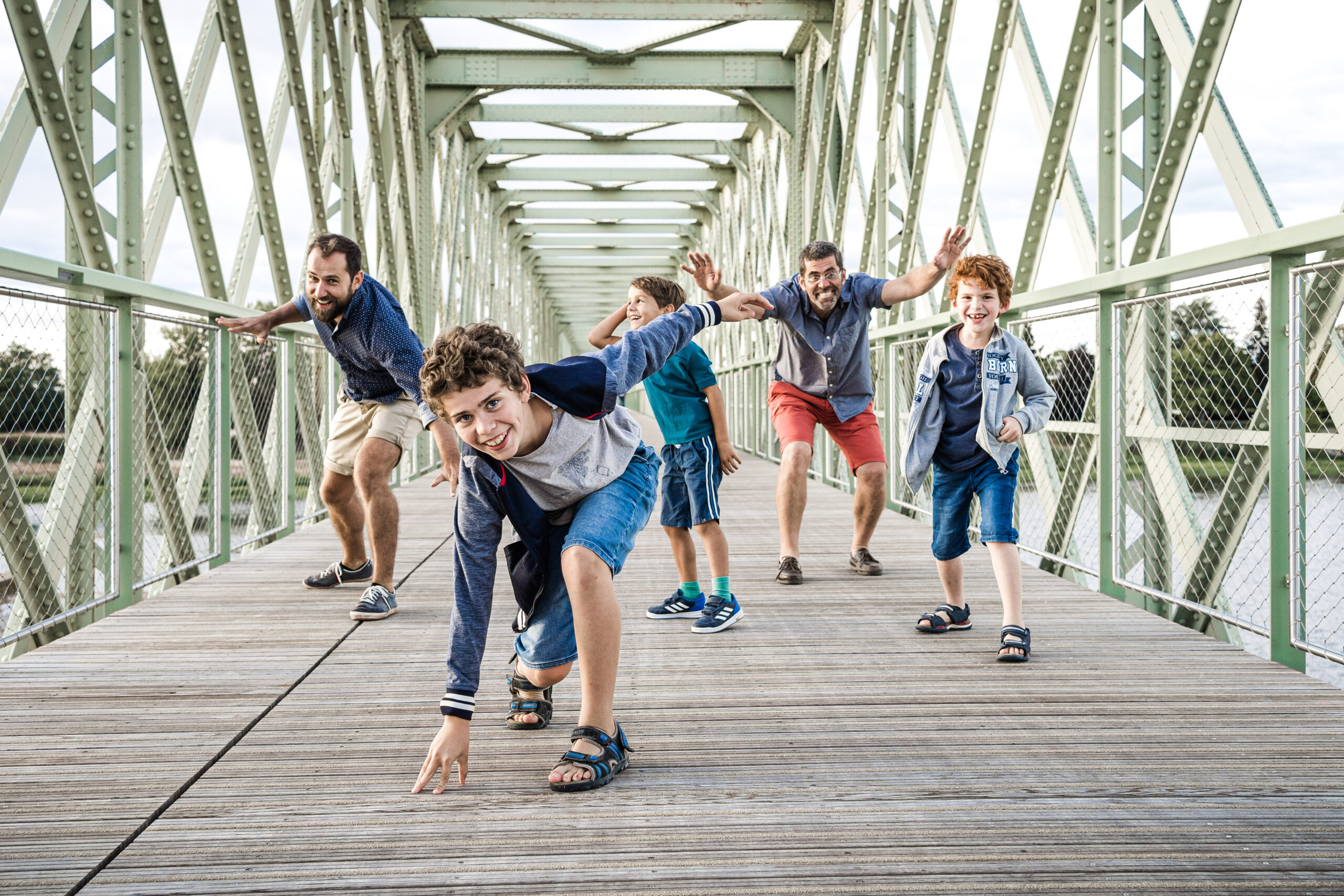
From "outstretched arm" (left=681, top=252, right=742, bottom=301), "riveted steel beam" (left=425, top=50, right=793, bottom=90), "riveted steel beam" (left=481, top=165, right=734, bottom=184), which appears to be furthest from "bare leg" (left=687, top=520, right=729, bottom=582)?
"riveted steel beam" (left=481, top=165, right=734, bottom=184)

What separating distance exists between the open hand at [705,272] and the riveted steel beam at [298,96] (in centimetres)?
480

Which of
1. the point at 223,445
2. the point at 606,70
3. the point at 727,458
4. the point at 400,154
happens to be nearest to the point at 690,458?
the point at 727,458

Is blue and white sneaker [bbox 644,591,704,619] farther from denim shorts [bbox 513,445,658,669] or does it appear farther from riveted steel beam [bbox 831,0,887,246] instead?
riveted steel beam [bbox 831,0,887,246]

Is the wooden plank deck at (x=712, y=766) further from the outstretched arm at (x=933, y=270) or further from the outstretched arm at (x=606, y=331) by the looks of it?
the outstretched arm at (x=933, y=270)

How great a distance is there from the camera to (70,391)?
3.85 m

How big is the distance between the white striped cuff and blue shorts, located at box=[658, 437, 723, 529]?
164 centimetres

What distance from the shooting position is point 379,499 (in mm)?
4016

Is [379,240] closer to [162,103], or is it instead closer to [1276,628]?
[162,103]

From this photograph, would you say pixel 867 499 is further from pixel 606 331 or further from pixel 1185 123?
pixel 1185 123

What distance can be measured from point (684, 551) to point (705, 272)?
1.05 meters

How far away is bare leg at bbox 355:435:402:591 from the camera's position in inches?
157

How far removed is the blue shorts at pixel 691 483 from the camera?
3633mm

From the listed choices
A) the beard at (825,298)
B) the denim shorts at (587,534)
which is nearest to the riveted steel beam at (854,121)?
the beard at (825,298)

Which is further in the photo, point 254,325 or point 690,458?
point 254,325
